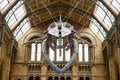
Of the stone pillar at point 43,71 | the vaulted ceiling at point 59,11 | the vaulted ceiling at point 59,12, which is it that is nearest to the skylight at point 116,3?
the vaulted ceiling at point 59,12

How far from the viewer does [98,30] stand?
3394 cm

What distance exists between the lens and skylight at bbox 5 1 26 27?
28266mm

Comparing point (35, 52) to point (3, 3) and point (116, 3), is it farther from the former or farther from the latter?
point (116, 3)

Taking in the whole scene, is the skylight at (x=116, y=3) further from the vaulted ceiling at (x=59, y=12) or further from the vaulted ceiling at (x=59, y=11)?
the vaulted ceiling at (x=59, y=11)

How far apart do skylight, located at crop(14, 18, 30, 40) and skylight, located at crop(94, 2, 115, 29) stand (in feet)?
27.4

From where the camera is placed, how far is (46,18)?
35281 millimetres

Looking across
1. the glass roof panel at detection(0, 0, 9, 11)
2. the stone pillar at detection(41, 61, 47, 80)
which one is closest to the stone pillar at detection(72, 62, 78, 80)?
the stone pillar at detection(41, 61, 47, 80)

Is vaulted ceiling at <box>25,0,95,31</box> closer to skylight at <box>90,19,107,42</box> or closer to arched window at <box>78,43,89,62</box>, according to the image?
skylight at <box>90,19,107,42</box>

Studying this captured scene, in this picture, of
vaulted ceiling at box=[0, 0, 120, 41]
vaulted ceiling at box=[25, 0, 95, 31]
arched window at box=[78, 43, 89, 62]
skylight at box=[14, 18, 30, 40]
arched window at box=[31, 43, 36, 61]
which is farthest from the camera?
arched window at box=[31, 43, 36, 61]

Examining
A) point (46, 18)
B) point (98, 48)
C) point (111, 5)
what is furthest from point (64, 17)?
point (111, 5)

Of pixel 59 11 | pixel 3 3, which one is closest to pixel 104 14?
pixel 59 11

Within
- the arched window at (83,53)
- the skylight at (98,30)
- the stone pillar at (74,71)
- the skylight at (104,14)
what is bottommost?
the stone pillar at (74,71)

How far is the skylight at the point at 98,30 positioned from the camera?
32.6 meters

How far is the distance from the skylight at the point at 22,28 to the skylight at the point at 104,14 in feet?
27.4
